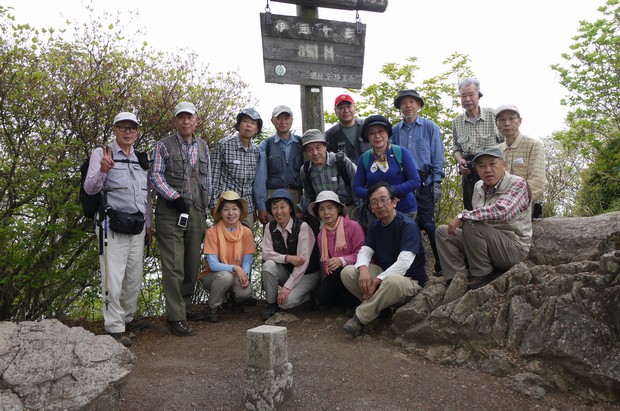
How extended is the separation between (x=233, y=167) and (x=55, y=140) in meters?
2.18

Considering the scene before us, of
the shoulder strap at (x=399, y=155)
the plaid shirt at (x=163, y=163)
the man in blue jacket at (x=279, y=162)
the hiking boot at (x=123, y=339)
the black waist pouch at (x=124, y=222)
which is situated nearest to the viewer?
the black waist pouch at (x=124, y=222)

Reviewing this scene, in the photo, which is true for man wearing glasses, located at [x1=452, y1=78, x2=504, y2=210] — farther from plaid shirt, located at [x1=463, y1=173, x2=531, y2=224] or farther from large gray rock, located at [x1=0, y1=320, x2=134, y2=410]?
large gray rock, located at [x1=0, y1=320, x2=134, y2=410]

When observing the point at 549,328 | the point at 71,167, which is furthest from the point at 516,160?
the point at 71,167

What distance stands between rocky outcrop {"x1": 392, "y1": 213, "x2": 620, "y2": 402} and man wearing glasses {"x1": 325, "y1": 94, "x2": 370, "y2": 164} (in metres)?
2.12

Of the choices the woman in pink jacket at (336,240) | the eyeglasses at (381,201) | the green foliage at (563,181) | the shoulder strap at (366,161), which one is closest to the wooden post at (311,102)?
the shoulder strap at (366,161)

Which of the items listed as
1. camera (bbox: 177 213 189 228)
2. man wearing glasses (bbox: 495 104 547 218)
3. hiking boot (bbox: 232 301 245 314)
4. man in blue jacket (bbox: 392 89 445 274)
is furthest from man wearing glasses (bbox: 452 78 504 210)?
camera (bbox: 177 213 189 228)

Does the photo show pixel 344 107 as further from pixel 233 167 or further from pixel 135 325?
pixel 135 325

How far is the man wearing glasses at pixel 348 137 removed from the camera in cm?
626

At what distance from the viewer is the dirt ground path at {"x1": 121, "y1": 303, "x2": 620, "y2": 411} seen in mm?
3633

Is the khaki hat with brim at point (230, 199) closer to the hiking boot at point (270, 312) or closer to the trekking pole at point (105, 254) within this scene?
the hiking boot at point (270, 312)

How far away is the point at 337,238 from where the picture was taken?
5.43m

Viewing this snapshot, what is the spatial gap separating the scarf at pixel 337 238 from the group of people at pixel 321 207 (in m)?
0.02

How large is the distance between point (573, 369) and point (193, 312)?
430cm

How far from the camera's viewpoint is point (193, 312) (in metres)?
6.03
